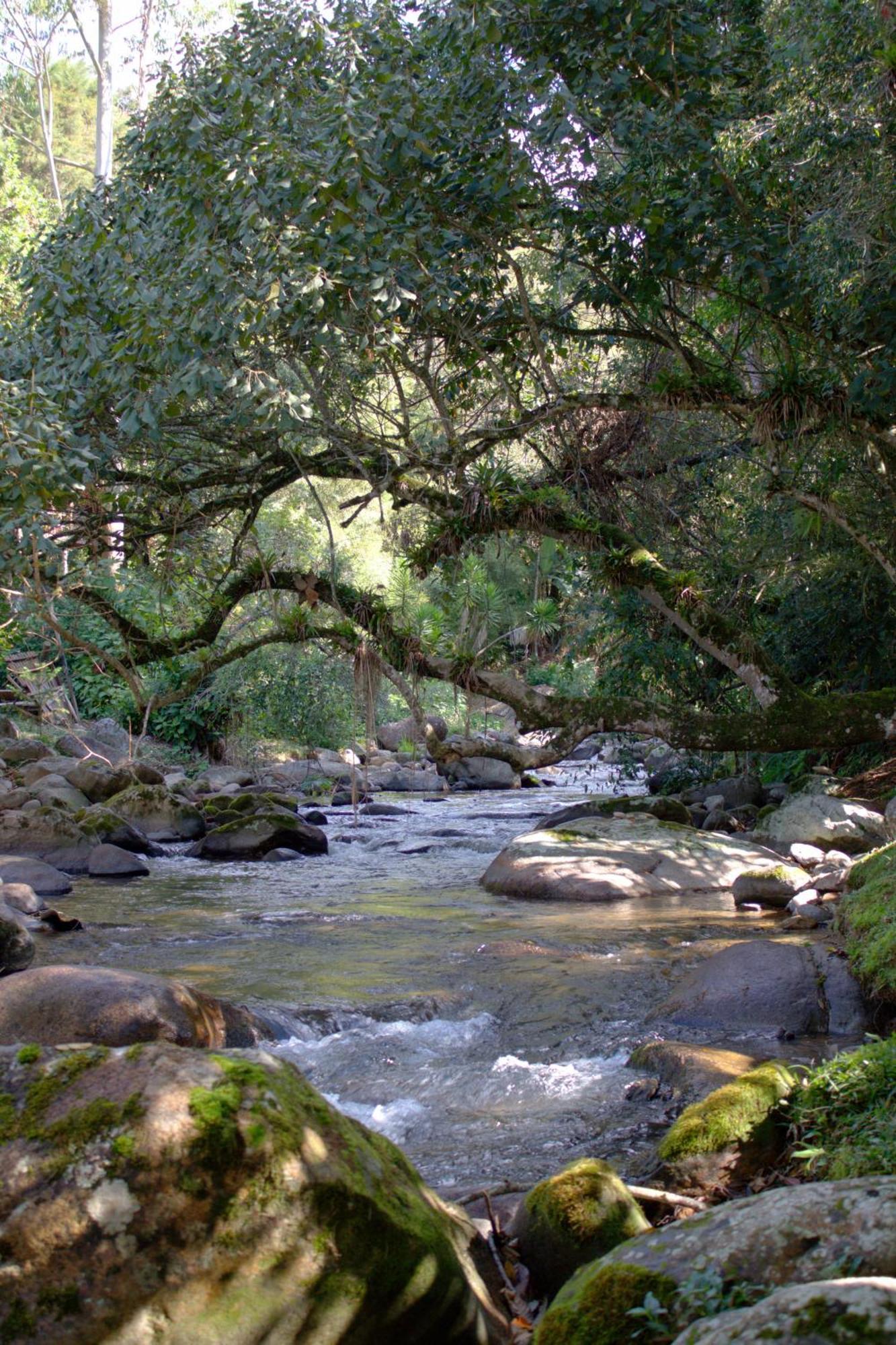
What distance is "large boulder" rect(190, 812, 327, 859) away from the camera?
535 inches

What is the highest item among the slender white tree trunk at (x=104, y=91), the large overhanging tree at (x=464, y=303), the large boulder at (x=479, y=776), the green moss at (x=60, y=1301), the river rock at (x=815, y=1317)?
the slender white tree trunk at (x=104, y=91)

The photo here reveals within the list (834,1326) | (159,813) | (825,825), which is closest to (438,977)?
(825,825)

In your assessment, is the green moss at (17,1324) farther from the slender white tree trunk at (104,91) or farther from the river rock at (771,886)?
the slender white tree trunk at (104,91)

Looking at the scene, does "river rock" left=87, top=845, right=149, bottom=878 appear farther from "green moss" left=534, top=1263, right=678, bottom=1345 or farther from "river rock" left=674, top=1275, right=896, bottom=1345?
"river rock" left=674, top=1275, right=896, bottom=1345

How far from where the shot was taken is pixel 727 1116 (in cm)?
391

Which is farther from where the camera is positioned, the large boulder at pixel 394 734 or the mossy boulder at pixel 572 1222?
the large boulder at pixel 394 734

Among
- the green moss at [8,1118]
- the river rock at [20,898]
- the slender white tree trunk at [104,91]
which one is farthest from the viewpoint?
the slender white tree trunk at [104,91]

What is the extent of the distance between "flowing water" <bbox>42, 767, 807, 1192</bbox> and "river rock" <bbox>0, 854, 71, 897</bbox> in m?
0.21

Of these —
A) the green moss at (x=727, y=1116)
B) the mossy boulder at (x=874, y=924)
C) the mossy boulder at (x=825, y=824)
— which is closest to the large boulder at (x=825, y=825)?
the mossy boulder at (x=825, y=824)

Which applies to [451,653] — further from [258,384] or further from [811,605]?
[811,605]

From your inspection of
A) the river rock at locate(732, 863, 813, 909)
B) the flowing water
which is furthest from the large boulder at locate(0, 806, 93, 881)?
the river rock at locate(732, 863, 813, 909)

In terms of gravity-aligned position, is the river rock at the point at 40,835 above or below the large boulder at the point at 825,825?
below

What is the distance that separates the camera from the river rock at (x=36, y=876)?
35.8ft

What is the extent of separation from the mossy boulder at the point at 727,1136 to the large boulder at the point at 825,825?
259 inches
